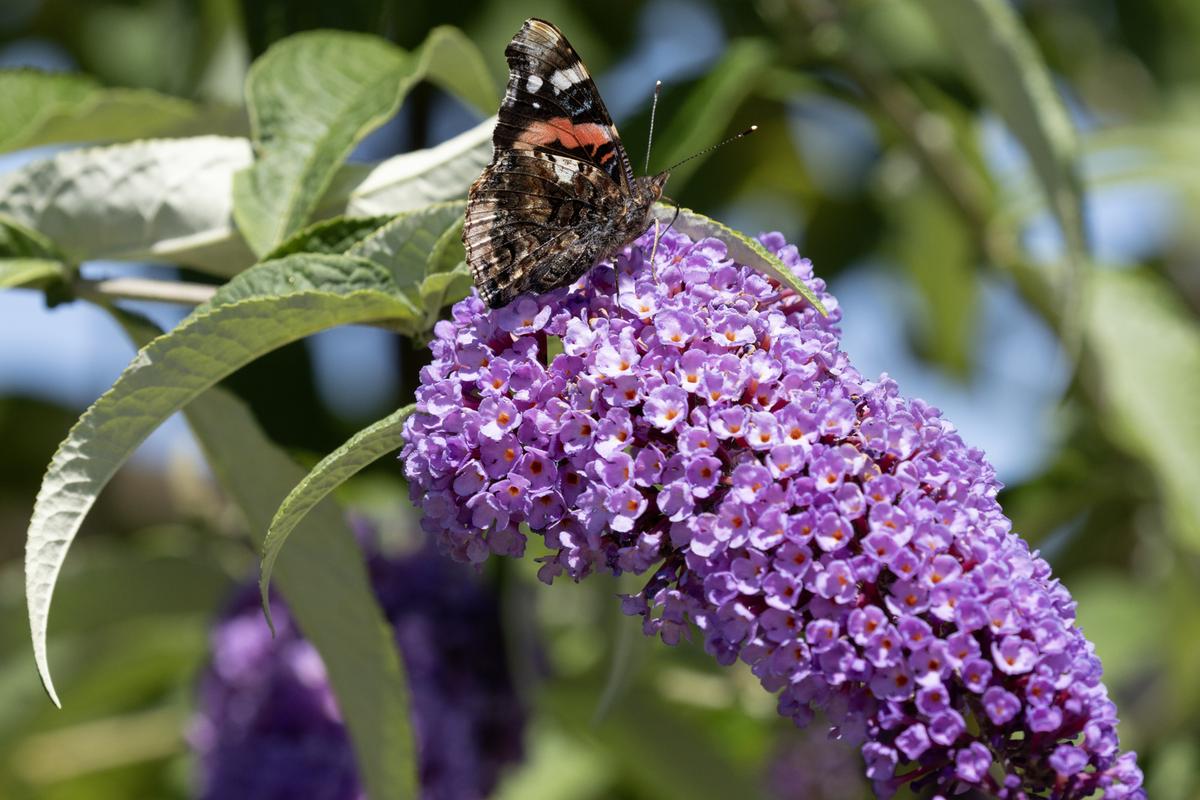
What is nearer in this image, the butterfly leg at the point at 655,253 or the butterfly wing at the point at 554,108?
the butterfly leg at the point at 655,253

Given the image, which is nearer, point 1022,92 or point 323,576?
point 323,576

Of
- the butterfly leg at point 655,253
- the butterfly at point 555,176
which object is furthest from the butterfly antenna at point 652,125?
the butterfly leg at point 655,253

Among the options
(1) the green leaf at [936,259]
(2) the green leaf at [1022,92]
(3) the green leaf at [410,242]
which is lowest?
(3) the green leaf at [410,242]

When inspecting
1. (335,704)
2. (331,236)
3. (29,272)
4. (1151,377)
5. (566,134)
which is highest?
(1151,377)

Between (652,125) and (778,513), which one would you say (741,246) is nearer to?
(778,513)

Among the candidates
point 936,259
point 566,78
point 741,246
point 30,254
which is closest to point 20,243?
point 30,254

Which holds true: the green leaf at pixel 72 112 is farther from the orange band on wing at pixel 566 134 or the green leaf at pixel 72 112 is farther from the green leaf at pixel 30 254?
the orange band on wing at pixel 566 134

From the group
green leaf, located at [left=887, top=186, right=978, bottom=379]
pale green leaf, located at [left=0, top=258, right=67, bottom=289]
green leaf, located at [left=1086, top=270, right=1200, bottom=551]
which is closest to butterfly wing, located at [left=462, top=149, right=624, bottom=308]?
pale green leaf, located at [left=0, top=258, right=67, bottom=289]
